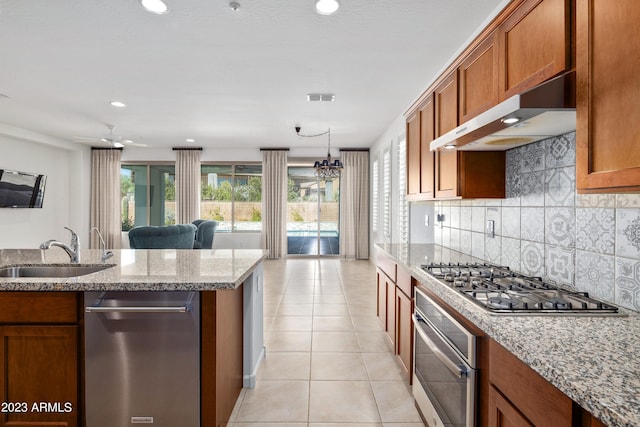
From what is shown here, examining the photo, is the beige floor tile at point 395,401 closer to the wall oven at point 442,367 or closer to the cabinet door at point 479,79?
the wall oven at point 442,367

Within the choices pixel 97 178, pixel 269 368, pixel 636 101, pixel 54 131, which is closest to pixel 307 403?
pixel 269 368

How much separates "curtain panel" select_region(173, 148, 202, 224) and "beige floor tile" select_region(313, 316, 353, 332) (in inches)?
198

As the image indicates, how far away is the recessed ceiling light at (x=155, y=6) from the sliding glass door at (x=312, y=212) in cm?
582

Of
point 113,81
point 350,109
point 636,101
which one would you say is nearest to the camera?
point 636,101

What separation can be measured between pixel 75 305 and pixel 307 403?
1.46m

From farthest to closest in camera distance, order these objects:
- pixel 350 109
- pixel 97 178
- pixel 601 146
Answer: pixel 97 178
pixel 350 109
pixel 601 146

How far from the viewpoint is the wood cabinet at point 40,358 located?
5.45 feet

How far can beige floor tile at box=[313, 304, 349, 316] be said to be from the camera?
12.8ft

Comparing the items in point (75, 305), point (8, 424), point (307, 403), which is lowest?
point (307, 403)

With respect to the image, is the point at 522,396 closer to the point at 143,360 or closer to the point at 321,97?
the point at 143,360

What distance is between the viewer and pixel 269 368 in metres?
2.63

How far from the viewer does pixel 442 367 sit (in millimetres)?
1567

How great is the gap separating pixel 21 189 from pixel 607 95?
8063 millimetres

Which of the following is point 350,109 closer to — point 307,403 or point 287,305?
point 287,305
